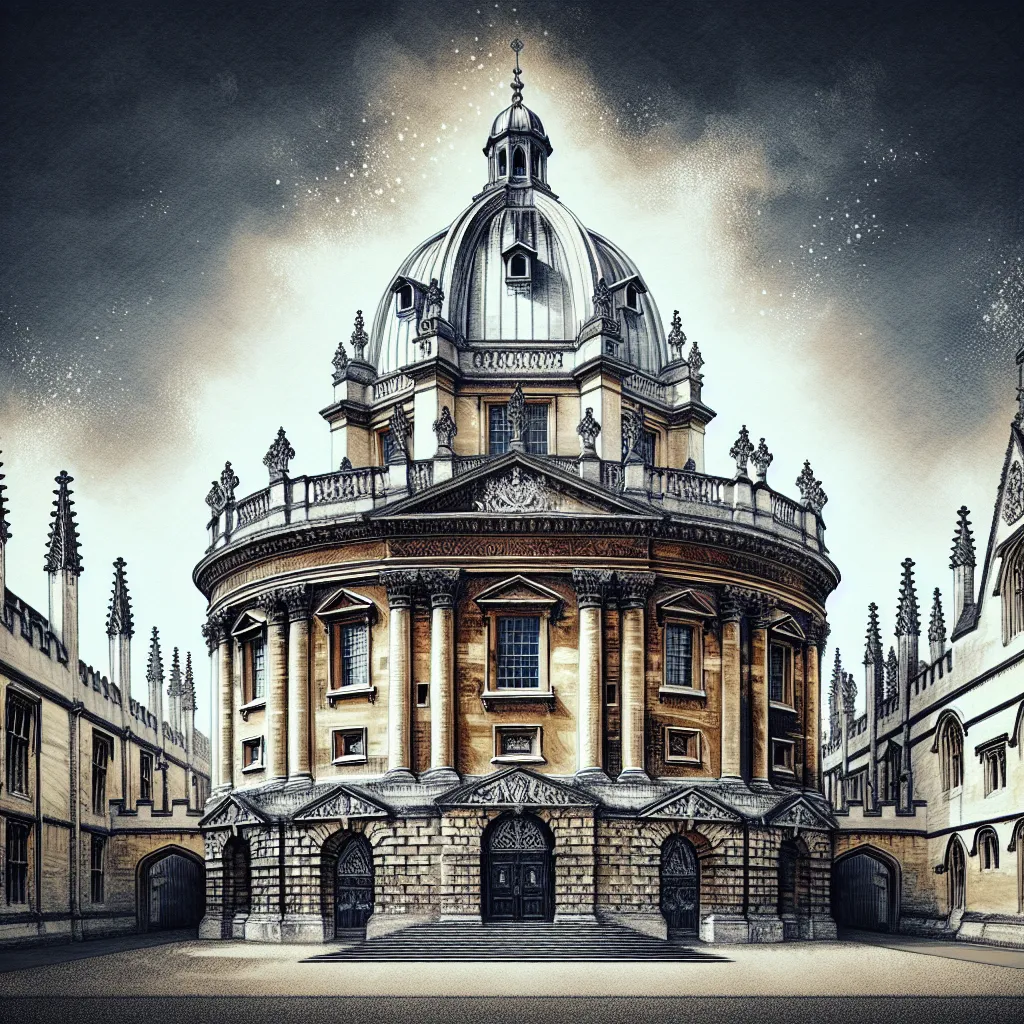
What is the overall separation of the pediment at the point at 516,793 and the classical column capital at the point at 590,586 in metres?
5.40

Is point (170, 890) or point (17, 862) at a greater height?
point (17, 862)

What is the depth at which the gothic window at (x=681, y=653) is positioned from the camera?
46.7 meters

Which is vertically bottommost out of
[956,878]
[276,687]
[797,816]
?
[956,878]

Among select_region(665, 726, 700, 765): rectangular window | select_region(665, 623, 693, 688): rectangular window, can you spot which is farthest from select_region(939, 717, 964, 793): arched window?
select_region(665, 623, 693, 688): rectangular window

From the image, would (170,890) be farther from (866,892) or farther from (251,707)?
(866,892)

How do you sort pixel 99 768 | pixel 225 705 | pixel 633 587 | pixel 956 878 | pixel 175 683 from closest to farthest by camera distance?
pixel 633 587
pixel 956 878
pixel 225 705
pixel 99 768
pixel 175 683

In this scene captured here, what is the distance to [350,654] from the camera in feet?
154

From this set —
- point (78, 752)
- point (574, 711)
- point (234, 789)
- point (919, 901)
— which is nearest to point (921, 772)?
point (919, 901)

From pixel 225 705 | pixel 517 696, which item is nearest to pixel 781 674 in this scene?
pixel 517 696

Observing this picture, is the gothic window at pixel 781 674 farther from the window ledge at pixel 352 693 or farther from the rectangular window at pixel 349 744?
the rectangular window at pixel 349 744

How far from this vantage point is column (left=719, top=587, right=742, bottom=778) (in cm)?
4612

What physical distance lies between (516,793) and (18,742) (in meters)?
14.6

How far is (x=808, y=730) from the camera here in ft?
166

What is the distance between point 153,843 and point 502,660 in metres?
16.4
